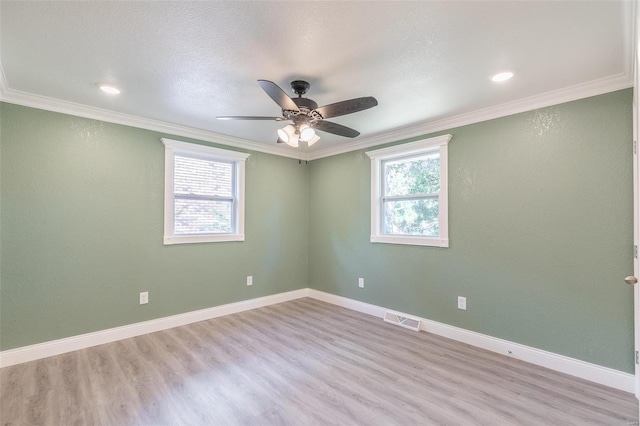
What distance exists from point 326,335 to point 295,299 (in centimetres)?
153

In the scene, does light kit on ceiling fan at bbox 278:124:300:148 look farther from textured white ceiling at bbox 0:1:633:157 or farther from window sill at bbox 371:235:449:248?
window sill at bbox 371:235:449:248

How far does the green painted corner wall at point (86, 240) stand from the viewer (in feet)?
9.03

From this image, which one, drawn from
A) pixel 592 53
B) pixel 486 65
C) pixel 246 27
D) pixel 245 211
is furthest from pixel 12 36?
pixel 592 53

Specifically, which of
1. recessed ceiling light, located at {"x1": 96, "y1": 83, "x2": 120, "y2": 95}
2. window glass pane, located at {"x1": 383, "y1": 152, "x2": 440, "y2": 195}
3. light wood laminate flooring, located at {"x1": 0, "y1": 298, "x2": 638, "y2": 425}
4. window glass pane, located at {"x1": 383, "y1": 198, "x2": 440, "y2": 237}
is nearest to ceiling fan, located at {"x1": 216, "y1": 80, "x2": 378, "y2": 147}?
recessed ceiling light, located at {"x1": 96, "y1": 83, "x2": 120, "y2": 95}

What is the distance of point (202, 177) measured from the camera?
403cm

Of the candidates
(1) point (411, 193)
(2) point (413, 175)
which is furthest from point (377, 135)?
(1) point (411, 193)

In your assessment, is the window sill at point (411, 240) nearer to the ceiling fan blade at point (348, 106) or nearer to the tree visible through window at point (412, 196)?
the tree visible through window at point (412, 196)

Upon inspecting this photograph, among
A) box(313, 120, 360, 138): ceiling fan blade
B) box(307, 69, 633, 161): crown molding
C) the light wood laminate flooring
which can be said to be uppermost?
box(307, 69, 633, 161): crown molding

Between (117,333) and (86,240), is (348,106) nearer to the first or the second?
(86,240)

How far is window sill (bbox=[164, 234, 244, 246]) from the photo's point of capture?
367 centimetres

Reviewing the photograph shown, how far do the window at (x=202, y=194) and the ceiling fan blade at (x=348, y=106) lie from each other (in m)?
2.25

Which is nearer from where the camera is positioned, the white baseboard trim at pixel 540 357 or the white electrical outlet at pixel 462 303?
the white baseboard trim at pixel 540 357

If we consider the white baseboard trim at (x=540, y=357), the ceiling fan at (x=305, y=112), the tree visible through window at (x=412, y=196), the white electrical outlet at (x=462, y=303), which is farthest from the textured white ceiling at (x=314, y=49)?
the white baseboard trim at (x=540, y=357)

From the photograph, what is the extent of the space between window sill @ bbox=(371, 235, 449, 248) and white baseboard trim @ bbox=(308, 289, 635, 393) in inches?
36.0
